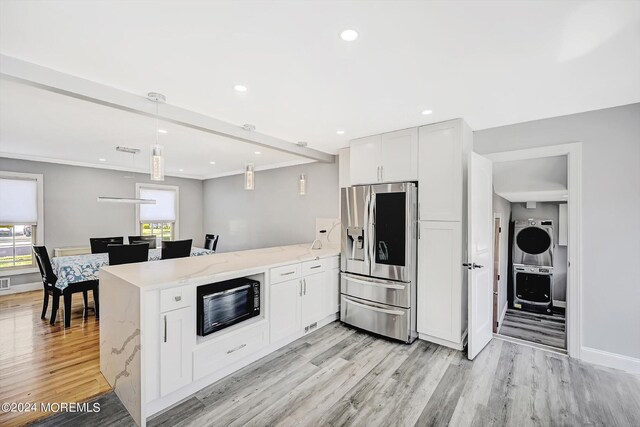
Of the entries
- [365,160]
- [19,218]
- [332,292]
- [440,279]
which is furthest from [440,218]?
[19,218]

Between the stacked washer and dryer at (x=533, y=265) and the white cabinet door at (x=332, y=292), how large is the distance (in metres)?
4.09

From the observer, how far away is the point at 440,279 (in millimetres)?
3041

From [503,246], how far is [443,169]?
3009 millimetres

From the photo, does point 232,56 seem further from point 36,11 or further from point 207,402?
point 207,402

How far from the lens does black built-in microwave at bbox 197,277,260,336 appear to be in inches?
89.8

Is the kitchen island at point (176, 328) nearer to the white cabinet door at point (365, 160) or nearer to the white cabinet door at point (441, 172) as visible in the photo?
the white cabinet door at point (365, 160)

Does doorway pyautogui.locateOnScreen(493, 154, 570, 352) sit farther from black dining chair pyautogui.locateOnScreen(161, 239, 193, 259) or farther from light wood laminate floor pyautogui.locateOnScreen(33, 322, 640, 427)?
black dining chair pyautogui.locateOnScreen(161, 239, 193, 259)

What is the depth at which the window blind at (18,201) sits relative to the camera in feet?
15.8

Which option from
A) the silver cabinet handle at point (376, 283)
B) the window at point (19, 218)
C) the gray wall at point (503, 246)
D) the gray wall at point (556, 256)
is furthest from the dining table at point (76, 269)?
the gray wall at point (556, 256)

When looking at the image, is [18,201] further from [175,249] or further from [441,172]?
[441,172]

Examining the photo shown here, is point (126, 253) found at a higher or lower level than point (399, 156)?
lower

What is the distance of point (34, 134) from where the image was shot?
3658mm

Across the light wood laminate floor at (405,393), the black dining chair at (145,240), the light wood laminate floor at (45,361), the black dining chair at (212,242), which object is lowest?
the light wood laminate floor at (405,393)

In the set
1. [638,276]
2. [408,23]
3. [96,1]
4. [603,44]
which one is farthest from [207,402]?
[638,276]
